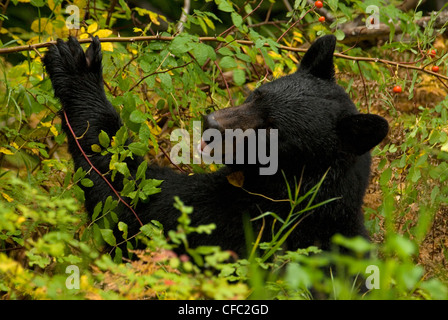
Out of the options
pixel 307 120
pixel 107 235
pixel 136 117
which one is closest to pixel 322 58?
pixel 307 120

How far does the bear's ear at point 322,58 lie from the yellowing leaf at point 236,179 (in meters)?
0.76

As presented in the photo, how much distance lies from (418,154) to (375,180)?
2.17 feet

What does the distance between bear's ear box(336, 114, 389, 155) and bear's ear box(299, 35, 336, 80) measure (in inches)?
18.5

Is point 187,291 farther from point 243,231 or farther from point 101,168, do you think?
point 101,168

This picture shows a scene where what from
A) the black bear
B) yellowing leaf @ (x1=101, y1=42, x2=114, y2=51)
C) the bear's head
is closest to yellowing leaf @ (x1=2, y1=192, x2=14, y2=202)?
the black bear

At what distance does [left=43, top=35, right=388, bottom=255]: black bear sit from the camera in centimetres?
294

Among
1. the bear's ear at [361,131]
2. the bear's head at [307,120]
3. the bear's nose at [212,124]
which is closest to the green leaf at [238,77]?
the bear's head at [307,120]

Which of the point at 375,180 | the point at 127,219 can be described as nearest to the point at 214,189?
the point at 127,219

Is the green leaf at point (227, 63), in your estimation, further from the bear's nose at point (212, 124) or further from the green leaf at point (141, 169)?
the green leaf at point (141, 169)

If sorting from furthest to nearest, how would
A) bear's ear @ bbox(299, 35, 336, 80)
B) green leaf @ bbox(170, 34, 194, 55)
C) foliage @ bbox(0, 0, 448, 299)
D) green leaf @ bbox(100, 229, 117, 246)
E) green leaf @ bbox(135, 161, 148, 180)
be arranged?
bear's ear @ bbox(299, 35, 336, 80)
green leaf @ bbox(170, 34, 194, 55)
green leaf @ bbox(135, 161, 148, 180)
green leaf @ bbox(100, 229, 117, 246)
foliage @ bbox(0, 0, 448, 299)

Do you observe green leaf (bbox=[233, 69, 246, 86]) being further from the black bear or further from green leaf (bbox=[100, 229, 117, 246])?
green leaf (bbox=[100, 229, 117, 246])
